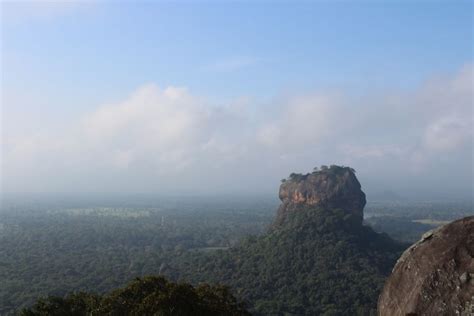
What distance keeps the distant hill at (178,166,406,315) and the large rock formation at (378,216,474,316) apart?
42.1 m

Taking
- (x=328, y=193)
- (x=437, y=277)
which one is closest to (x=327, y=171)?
(x=328, y=193)

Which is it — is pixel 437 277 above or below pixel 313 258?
above

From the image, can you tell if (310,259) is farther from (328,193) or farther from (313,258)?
(328,193)

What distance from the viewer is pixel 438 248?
28.4ft

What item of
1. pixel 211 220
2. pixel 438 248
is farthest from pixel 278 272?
pixel 211 220

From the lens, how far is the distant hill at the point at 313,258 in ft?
178

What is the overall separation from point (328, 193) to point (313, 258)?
18317 millimetres

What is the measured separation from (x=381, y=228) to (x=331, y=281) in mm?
88135

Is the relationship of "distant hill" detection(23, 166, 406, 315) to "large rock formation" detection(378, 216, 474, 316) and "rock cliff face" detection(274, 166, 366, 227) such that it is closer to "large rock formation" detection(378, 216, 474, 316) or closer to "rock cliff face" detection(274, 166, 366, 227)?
"rock cliff face" detection(274, 166, 366, 227)

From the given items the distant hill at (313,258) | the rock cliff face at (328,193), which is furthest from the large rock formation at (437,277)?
the rock cliff face at (328,193)

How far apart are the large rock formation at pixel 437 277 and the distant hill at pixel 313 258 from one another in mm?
42116

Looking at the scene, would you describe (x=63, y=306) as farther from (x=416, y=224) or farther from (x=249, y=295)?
(x=416, y=224)

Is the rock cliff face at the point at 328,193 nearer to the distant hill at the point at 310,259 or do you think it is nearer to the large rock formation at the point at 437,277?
the distant hill at the point at 310,259

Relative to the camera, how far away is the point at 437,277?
27.3 ft
